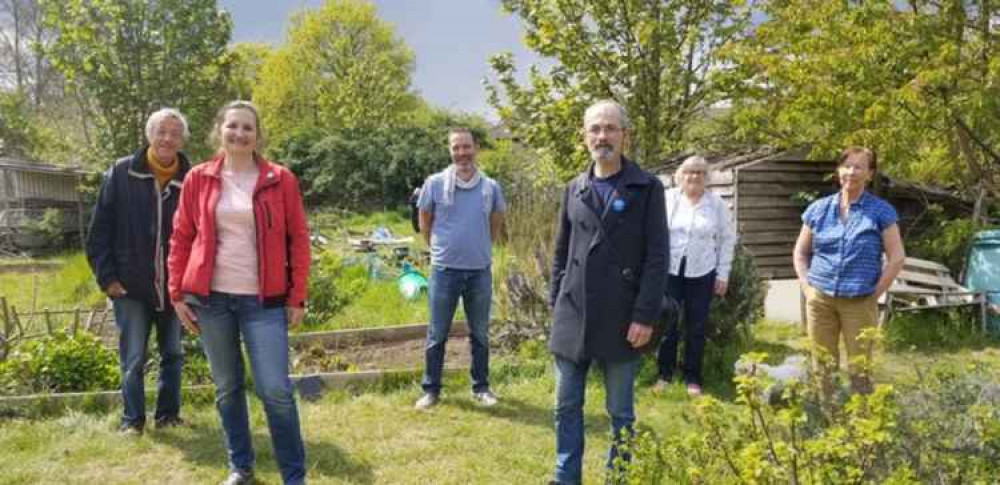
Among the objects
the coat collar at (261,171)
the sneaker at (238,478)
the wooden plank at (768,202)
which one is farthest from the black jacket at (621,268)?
the wooden plank at (768,202)

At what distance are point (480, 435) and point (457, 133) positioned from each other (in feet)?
6.12

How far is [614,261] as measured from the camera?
289 cm

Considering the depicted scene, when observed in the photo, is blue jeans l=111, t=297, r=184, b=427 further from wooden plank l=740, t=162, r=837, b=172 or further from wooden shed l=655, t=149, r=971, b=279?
wooden plank l=740, t=162, r=837, b=172

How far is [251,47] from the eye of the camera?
122 feet

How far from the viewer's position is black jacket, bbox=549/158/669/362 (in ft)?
9.41

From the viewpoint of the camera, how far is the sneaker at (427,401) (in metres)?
4.61

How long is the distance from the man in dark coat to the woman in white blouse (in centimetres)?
196

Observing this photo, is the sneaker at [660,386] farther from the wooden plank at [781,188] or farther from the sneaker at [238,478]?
the wooden plank at [781,188]

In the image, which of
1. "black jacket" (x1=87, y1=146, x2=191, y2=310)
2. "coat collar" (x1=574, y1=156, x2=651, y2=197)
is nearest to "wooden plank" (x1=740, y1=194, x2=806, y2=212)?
"coat collar" (x1=574, y1=156, x2=651, y2=197)

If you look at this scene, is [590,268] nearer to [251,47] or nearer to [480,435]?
[480,435]

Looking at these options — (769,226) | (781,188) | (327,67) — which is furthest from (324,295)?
(327,67)

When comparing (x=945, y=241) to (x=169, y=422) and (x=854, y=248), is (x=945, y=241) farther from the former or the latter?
(x=169, y=422)

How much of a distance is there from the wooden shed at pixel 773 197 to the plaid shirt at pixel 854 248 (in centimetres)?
677

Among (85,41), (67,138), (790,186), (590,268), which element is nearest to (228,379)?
(590,268)
